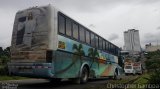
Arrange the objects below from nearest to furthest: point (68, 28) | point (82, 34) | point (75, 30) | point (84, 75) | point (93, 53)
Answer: point (68, 28)
point (75, 30)
point (82, 34)
point (84, 75)
point (93, 53)

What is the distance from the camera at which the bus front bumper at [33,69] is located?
1111cm

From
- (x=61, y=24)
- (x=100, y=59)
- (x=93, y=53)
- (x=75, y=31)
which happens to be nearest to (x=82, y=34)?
(x=75, y=31)

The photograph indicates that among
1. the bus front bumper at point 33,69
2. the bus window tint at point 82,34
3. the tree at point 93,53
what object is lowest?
the bus front bumper at point 33,69

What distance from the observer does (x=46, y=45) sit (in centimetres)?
1130

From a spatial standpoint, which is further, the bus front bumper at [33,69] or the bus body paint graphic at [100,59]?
the bus body paint graphic at [100,59]

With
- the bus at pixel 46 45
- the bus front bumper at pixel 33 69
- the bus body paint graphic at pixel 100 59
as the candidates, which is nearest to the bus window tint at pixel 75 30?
the bus at pixel 46 45

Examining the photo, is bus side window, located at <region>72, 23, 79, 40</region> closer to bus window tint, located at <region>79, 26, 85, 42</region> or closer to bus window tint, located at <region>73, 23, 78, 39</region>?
bus window tint, located at <region>73, 23, 78, 39</region>

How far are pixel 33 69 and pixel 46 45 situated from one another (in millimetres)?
1201

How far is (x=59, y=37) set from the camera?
1184cm

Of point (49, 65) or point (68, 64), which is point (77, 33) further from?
point (49, 65)

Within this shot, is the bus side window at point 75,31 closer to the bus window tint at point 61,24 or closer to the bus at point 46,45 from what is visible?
the bus at point 46,45

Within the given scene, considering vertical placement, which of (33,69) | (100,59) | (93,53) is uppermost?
(93,53)

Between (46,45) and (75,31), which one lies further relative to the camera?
(75,31)

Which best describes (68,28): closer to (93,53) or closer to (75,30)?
(75,30)
